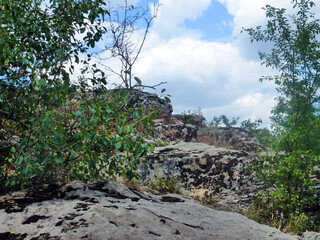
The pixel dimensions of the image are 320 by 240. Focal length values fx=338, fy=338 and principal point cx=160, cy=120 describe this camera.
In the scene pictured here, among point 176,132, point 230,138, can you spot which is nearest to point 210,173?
point 176,132

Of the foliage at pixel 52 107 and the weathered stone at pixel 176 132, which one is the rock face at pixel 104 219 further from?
the weathered stone at pixel 176 132

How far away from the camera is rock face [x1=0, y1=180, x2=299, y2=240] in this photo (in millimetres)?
3789

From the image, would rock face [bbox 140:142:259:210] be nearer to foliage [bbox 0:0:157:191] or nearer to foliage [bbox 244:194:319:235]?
foliage [bbox 244:194:319:235]

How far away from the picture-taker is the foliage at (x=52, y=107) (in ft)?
16.2

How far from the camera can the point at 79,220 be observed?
401 centimetres

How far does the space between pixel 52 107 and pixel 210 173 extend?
209 inches

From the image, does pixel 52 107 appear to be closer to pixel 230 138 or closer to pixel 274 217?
pixel 274 217

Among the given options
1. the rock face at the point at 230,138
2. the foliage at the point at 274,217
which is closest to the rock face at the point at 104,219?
the foliage at the point at 274,217

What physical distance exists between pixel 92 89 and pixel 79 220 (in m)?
2.96

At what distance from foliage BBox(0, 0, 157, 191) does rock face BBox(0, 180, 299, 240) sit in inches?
16.4

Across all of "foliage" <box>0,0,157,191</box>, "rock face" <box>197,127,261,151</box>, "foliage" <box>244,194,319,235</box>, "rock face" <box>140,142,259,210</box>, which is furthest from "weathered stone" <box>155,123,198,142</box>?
"foliage" <box>0,0,157,191</box>

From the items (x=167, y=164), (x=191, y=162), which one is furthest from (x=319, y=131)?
(x=167, y=164)

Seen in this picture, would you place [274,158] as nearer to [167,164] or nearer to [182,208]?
[167,164]

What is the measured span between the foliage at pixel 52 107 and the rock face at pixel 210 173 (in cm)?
385
